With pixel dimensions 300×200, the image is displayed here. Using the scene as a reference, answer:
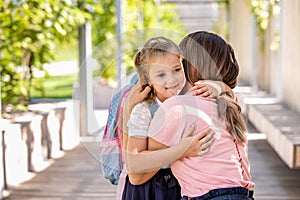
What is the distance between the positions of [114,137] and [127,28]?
274 inches

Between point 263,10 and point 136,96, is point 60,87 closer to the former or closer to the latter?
point 263,10

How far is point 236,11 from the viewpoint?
12172mm

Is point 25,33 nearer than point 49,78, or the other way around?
point 25,33

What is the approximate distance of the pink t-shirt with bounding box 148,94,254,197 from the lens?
1.25 metres

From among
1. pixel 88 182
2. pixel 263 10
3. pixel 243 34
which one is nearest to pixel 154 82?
pixel 88 182

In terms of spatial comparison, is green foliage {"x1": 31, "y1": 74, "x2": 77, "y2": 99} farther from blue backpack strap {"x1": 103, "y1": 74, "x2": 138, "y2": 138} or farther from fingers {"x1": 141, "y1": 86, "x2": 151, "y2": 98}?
fingers {"x1": 141, "y1": 86, "x2": 151, "y2": 98}

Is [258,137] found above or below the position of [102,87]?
below

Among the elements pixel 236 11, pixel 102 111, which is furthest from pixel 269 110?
pixel 236 11

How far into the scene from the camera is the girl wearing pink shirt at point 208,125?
1258 millimetres

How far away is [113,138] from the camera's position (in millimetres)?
1373

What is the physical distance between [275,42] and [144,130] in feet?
21.2

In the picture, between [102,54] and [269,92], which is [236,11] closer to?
[269,92]

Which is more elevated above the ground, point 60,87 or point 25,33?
point 25,33

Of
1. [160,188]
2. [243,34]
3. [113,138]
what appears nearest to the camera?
[113,138]
